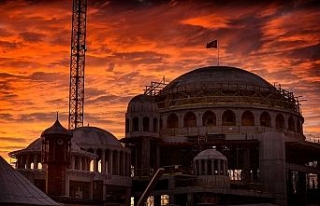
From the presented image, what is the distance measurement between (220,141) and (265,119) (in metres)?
14.1

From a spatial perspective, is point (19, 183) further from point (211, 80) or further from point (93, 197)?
point (211, 80)

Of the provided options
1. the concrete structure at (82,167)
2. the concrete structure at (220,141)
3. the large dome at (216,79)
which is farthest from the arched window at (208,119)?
the concrete structure at (82,167)

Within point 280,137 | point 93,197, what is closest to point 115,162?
point 93,197

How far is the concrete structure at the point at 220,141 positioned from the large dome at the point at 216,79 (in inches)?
8.3

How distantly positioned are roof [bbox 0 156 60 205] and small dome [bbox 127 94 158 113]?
56727mm

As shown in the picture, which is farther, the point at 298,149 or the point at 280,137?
the point at 298,149

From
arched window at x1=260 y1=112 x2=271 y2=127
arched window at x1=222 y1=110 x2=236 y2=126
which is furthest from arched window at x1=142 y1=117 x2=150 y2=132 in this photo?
arched window at x1=260 y1=112 x2=271 y2=127

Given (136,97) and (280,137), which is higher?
(136,97)

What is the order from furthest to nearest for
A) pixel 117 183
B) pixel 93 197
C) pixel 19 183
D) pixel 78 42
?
pixel 78 42, pixel 117 183, pixel 93 197, pixel 19 183

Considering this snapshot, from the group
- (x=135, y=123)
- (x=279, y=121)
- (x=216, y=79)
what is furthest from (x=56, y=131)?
(x=279, y=121)

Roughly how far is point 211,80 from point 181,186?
28.8m

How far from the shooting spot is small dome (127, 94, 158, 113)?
134500 mm

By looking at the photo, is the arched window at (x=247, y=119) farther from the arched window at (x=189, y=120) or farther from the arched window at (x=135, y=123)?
the arched window at (x=135, y=123)

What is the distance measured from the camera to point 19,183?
77.6m
